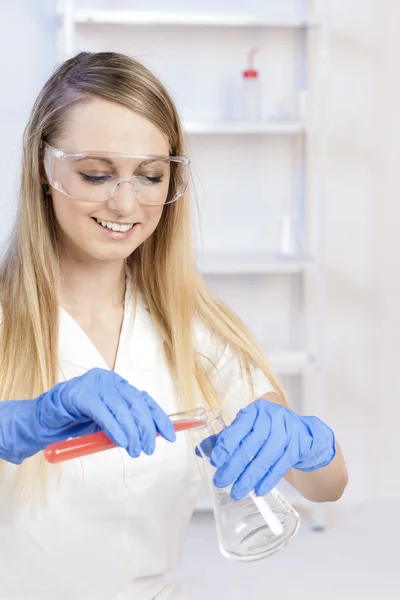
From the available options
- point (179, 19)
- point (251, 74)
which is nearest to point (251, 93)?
point (251, 74)

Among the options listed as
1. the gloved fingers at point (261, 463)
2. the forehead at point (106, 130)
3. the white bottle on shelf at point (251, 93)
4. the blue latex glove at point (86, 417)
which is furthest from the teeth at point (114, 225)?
the white bottle on shelf at point (251, 93)

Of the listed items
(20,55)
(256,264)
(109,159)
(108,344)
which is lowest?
(256,264)

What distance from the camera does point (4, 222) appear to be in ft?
10.1

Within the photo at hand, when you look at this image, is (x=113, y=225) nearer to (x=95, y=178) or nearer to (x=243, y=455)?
(x=95, y=178)

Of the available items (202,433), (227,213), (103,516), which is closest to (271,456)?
(202,433)

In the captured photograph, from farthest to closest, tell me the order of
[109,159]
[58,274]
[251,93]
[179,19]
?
[251,93] → [179,19] → [58,274] → [109,159]

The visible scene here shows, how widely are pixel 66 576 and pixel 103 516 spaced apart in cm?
11

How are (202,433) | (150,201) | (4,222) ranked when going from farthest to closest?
(4,222), (150,201), (202,433)

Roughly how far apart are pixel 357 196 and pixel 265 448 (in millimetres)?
2166

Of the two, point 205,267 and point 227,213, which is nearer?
point 205,267

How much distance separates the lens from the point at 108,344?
59.3 inches

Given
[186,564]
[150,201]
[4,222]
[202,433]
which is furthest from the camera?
Result: [4,222]

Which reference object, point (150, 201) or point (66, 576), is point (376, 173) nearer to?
point (150, 201)

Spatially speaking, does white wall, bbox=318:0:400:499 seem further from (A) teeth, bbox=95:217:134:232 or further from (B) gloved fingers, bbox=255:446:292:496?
(B) gloved fingers, bbox=255:446:292:496
